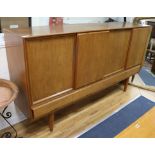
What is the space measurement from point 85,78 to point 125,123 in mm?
739

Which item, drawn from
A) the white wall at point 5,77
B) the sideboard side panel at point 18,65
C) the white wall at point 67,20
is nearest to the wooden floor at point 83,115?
the white wall at point 5,77

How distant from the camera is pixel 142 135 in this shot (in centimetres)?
115

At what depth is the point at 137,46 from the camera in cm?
245

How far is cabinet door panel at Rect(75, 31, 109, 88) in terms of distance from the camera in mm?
1622

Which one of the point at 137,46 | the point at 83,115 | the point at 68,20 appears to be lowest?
the point at 83,115

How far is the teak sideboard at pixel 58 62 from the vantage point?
52.9 inches

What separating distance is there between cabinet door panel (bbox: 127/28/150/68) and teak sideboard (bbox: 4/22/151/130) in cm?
19

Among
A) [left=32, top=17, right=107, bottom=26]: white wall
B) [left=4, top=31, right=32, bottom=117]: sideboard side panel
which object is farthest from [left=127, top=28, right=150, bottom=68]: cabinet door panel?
[left=4, top=31, right=32, bottom=117]: sideboard side panel

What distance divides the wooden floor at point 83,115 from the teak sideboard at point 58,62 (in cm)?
17

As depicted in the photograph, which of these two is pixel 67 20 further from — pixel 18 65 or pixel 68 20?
pixel 18 65

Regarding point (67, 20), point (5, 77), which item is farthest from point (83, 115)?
point (67, 20)

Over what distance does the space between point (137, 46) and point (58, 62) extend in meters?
1.41
